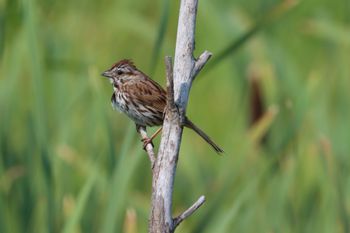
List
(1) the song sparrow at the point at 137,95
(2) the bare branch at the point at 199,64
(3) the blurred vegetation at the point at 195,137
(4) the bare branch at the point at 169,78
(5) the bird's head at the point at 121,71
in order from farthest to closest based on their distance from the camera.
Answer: (3) the blurred vegetation at the point at 195,137 < (5) the bird's head at the point at 121,71 < (1) the song sparrow at the point at 137,95 < (2) the bare branch at the point at 199,64 < (4) the bare branch at the point at 169,78

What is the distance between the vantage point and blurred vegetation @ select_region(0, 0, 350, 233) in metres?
4.23

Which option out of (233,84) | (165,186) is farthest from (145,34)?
(165,186)

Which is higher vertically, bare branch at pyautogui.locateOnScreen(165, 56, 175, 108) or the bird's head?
bare branch at pyautogui.locateOnScreen(165, 56, 175, 108)

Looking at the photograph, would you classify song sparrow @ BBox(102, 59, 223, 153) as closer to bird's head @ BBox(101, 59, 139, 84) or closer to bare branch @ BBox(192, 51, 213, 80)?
bird's head @ BBox(101, 59, 139, 84)

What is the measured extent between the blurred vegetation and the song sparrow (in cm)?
9

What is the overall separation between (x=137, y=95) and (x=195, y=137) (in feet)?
Answer: 8.54

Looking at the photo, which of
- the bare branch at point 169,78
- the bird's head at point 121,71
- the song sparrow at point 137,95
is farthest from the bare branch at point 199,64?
the bird's head at point 121,71

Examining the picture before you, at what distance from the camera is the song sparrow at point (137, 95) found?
376 centimetres

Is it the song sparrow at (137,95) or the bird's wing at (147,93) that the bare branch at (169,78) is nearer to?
the song sparrow at (137,95)

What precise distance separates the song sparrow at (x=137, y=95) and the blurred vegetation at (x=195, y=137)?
3.5 inches

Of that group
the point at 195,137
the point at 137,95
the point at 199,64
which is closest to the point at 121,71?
the point at 137,95

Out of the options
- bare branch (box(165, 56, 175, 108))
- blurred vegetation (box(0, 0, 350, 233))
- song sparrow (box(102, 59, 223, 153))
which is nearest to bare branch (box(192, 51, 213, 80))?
bare branch (box(165, 56, 175, 108))

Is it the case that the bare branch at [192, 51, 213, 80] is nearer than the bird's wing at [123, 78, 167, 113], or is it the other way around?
the bare branch at [192, 51, 213, 80]

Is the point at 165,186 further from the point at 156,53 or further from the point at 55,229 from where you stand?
the point at 55,229
